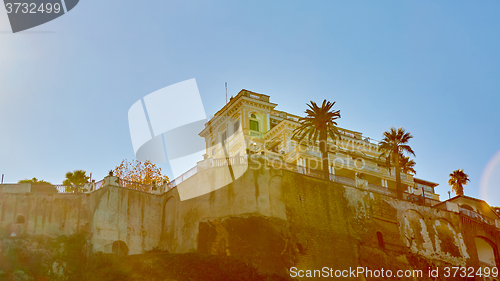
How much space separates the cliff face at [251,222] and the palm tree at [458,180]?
20.9 metres

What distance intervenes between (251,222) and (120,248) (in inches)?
356

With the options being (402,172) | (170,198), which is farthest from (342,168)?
(170,198)

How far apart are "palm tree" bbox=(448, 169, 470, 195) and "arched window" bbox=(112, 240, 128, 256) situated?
38.0m

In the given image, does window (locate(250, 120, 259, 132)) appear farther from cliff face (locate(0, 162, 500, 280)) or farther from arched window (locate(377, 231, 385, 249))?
arched window (locate(377, 231, 385, 249))

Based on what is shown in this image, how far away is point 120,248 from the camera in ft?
146

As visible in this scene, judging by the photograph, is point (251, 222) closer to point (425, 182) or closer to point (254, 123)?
point (254, 123)

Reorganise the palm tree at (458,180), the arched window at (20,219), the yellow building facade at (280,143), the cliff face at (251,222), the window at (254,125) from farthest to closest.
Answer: the palm tree at (458,180) < the window at (254,125) < the yellow building facade at (280,143) < the arched window at (20,219) < the cliff face at (251,222)

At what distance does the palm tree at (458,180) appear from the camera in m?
68.9

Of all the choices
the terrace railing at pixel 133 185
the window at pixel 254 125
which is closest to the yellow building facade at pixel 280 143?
the window at pixel 254 125

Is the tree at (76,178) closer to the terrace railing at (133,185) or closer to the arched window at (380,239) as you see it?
the terrace railing at (133,185)

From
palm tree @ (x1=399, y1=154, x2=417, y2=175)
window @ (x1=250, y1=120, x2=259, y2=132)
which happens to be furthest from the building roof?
window @ (x1=250, y1=120, x2=259, y2=132)

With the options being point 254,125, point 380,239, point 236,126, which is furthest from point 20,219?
point 380,239

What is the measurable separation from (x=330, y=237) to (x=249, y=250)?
21.7ft

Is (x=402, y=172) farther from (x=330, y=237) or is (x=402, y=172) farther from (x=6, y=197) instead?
(x=6, y=197)
